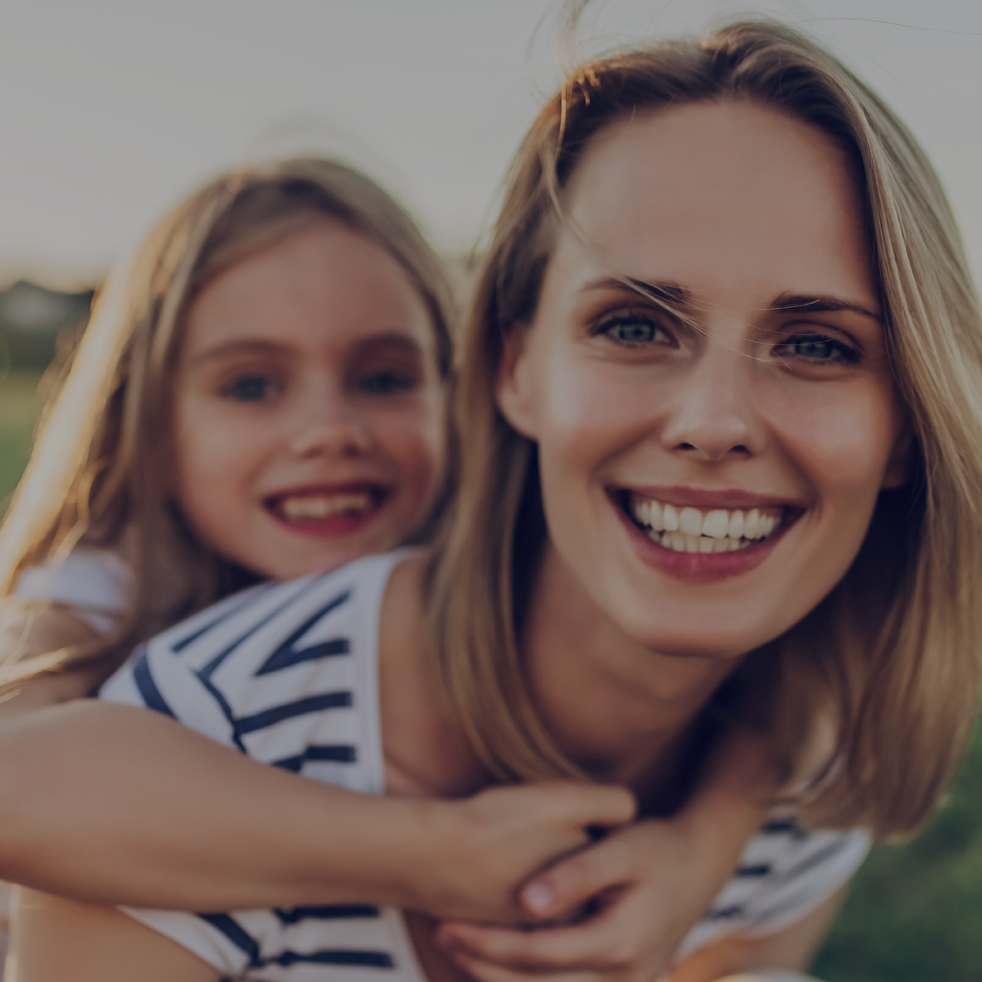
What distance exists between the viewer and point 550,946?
182cm

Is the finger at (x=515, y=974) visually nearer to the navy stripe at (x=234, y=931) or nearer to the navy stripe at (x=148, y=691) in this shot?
the navy stripe at (x=234, y=931)

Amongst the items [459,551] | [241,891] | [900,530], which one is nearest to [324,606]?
[459,551]

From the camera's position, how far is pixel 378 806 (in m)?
1.76

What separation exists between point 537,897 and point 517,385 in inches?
37.6

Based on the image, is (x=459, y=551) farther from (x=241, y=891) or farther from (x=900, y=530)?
(x=900, y=530)

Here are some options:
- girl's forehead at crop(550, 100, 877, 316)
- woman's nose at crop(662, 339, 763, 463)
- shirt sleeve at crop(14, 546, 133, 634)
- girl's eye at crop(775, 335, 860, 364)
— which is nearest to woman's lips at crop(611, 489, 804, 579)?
woman's nose at crop(662, 339, 763, 463)

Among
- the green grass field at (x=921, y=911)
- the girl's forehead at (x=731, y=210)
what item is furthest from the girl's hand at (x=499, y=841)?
the green grass field at (x=921, y=911)

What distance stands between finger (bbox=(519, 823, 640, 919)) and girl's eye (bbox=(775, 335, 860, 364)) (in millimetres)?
977

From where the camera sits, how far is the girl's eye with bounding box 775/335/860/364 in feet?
5.36

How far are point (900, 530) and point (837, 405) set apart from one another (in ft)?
1.66

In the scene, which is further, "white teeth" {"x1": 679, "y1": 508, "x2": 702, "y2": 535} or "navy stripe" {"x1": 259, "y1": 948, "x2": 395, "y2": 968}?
"navy stripe" {"x1": 259, "y1": 948, "x2": 395, "y2": 968}

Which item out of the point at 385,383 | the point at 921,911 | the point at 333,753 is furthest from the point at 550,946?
the point at 921,911

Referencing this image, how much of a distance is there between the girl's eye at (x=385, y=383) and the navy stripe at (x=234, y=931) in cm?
143

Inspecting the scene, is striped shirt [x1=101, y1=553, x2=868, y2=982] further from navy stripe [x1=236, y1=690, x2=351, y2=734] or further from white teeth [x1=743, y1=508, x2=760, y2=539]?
white teeth [x1=743, y1=508, x2=760, y2=539]
